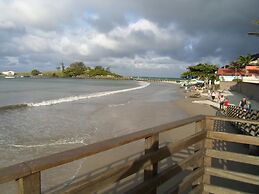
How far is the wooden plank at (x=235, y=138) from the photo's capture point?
3741 mm

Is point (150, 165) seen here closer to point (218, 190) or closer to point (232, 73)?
point (218, 190)

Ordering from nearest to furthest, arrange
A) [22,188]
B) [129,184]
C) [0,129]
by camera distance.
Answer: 1. [22,188]
2. [129,184]
3. [0,129]

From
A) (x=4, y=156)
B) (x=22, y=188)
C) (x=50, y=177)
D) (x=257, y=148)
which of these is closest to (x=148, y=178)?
(x=22, y=188)

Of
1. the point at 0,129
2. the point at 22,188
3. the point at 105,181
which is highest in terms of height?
the point at 22,188

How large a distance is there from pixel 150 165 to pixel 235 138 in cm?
161

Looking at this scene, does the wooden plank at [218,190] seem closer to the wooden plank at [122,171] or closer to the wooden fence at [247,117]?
the wooden plank at [122,171]

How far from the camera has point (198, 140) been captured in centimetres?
399

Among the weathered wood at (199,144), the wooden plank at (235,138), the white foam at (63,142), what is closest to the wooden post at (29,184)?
the weathered wood at (199,144)

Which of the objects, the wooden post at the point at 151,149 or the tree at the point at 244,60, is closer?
Answer: the wooden post at the point at 151,149

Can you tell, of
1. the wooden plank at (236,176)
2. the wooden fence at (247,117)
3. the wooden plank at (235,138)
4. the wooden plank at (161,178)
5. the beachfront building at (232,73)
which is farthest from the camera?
the beachfront building at (232,73)

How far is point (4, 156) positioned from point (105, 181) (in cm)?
872

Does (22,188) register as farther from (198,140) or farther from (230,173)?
(230,173)

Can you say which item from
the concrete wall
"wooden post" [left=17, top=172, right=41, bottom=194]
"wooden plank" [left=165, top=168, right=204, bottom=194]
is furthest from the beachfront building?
"wooden post" [left=17, top=172, right=41, bottom=194]

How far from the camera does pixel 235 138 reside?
3.89 m
